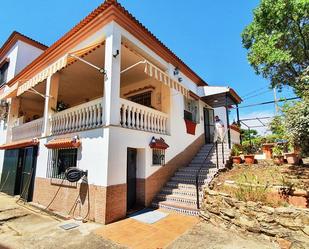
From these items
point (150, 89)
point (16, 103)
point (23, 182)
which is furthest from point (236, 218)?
point (16, 103)

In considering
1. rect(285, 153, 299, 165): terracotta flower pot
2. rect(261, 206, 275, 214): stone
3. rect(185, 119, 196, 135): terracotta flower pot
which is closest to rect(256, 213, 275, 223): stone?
rect(261, 206, 275, 214): stone

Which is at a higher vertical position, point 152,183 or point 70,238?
point 152,183

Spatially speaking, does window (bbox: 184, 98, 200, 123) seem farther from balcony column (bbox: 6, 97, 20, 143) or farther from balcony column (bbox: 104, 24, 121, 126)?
A: balcony column (bbox: 6, 97, 20, 143)

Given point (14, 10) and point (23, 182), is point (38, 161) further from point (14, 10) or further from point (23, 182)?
point (14, 10)

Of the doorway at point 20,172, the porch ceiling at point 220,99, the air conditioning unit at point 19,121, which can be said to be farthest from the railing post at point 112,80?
the air conditioning unit at point 19,121

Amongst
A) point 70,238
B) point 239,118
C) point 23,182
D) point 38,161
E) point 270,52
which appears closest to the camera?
point 70,238

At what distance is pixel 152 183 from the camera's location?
1027 centimetres

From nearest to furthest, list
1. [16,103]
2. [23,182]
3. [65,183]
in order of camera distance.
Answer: [65,183] → [23,182] → [16,103]

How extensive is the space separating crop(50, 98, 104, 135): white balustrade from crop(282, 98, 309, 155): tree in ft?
25.8

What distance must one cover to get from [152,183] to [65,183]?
4.40 meters

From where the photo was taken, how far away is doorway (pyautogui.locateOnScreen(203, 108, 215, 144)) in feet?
58.2

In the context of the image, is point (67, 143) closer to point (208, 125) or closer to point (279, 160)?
point (279, 160)

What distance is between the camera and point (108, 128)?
8117mm

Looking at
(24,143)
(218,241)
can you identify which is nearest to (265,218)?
(218,241)
